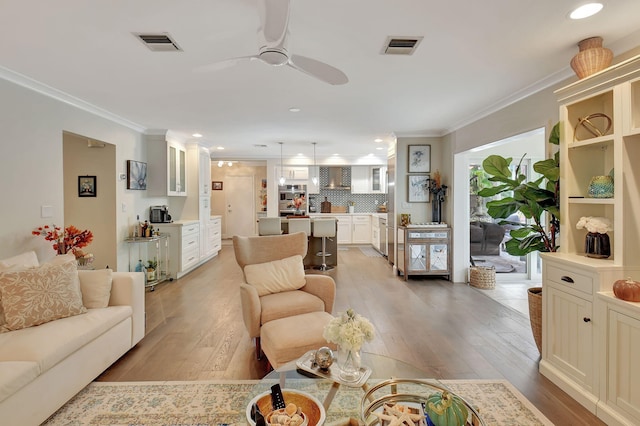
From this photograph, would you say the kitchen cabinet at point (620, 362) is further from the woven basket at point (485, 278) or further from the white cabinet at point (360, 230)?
the white cabinet at point (360, 230)

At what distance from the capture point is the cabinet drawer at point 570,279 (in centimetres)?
215

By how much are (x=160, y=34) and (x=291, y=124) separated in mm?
2861

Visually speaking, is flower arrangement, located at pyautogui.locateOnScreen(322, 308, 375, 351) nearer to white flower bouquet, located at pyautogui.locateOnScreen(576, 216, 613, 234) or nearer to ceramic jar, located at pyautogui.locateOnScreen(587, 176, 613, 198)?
white flower bouquet, located at pyautogui.locateOnScreen(576, 216, 613, 234)

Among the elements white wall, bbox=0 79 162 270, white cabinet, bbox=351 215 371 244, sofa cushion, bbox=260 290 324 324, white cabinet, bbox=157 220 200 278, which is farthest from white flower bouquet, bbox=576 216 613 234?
white cabinet, bbox=351 215 371 244

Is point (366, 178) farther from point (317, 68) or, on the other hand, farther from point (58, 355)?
point (58, 355)

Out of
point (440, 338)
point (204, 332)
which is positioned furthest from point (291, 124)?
point (440, 338)

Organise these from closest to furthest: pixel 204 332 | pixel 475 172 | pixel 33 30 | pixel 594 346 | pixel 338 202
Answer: pixel 594 346
pixel 33 30
pixel 204 332
pixel 475 172
pixel 338 202

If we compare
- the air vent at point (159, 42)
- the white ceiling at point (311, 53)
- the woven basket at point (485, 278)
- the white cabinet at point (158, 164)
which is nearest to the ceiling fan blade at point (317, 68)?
the white ceiling at point (311, 53)

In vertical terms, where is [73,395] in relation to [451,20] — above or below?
below

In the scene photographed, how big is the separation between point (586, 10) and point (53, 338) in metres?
3.90

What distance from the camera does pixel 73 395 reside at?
216 centimetres

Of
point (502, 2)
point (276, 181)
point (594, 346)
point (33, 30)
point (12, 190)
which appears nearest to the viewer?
point (502, 2)

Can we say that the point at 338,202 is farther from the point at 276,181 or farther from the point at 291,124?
the point at 291,124

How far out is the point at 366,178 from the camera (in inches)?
370
